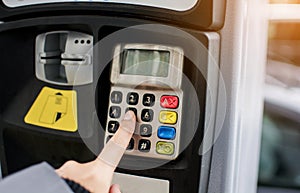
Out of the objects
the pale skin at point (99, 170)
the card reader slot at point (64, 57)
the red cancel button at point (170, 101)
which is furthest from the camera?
the card reader slot at point (64, 57)

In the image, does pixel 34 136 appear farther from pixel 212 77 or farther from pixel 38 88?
pixel 212 77

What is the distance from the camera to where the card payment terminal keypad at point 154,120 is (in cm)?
101

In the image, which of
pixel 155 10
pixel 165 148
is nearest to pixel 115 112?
pixel 165 148

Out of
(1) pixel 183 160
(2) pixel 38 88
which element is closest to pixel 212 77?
(1) pixel 183 160

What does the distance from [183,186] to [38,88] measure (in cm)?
43

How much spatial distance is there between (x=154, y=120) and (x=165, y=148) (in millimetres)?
61

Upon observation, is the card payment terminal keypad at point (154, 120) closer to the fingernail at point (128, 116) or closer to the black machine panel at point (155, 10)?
the fingernail at point (128, 116)

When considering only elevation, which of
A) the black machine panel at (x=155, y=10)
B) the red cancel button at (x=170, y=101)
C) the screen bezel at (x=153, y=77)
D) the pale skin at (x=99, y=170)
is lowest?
the pale skin at (x=99, y=170)

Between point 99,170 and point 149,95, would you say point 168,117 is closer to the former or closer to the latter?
point 149,95

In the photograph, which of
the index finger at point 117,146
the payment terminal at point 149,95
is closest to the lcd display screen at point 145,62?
the payment terminal at point 149,95

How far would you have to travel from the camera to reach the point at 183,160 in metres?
1.02

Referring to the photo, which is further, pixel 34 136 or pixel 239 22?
pixel 34 136

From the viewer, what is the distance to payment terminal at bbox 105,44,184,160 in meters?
1.00

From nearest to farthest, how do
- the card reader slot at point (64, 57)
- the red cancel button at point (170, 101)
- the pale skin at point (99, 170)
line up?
the pale skin at point (99, 170) < the red cancel button at point (170, 101) < the card reader slot at point (64, 57)
